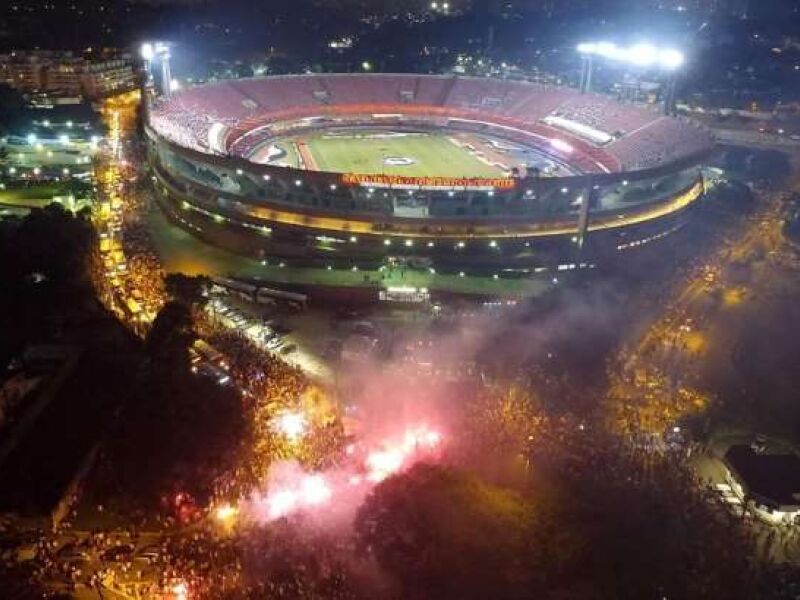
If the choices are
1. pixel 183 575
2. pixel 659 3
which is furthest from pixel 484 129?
pixel 659 3

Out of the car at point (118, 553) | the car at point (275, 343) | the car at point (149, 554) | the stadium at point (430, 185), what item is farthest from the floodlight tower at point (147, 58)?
the car at point (149, 554)

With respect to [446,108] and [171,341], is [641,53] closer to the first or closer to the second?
[446,108]

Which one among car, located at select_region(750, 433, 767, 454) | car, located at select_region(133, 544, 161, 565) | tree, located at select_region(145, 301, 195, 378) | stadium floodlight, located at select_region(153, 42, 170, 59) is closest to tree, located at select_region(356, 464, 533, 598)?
car, located at select_region(133, 544, 161, 565)

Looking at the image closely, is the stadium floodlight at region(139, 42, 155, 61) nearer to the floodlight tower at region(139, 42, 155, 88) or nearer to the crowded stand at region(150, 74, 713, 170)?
the floodlight tower at region(139, 42, 155, 88)

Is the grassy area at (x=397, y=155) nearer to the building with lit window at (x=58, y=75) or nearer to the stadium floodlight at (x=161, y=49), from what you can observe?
the stadium floodlight at (x=161, y=49)

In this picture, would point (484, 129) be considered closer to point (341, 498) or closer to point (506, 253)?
A: point (506, 253)

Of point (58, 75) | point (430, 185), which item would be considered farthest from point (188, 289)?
point (58, 75)
